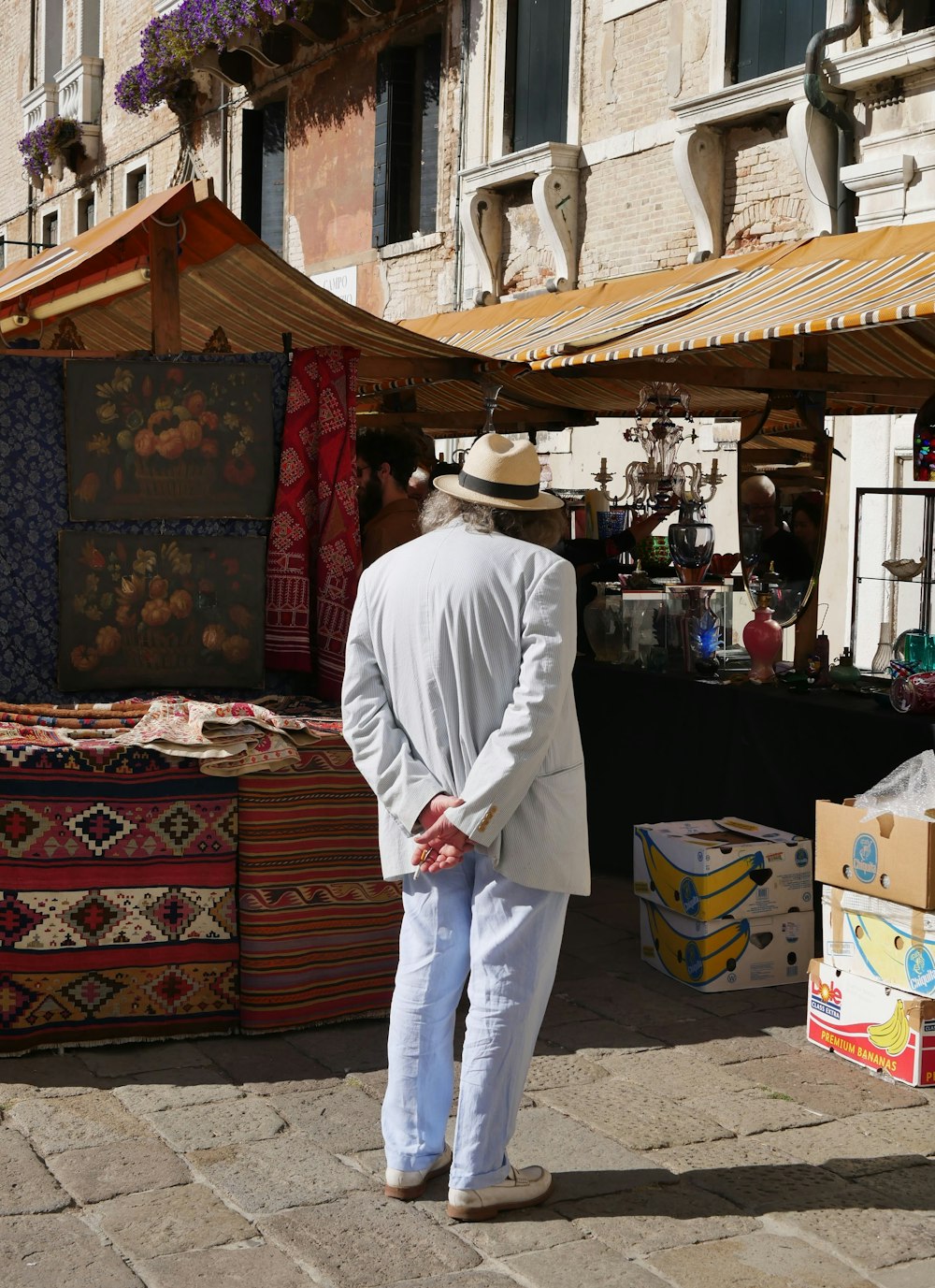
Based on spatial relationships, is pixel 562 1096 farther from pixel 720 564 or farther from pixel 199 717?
pixel 720 564

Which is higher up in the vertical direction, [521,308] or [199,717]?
[521,308]

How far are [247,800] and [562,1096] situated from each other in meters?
Result: 1.16

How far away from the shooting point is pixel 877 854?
413 cm

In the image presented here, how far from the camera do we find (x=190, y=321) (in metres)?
6.30

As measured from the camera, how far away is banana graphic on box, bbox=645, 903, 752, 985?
15.5 ft

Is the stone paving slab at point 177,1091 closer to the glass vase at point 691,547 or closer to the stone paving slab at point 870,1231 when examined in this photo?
the stone paving slab at point 870,1231

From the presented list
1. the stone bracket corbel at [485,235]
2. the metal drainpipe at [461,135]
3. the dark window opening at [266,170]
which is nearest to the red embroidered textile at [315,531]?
the stone bracket corbel at [485,235]

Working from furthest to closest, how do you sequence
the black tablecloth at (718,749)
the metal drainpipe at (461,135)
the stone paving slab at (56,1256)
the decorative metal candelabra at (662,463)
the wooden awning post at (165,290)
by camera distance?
the metal drainpipe at (461,135) < the decorative metal candelabra at (662,463) < the black tablecloth at (718,749) < the wooden awning post at (165,290) < the stone paving slab at (56,1256)

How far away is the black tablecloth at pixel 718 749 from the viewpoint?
524cm

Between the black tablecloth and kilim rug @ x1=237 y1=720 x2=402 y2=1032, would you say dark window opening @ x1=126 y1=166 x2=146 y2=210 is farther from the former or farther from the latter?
kilim rug @ x1=237 y1=720 x2=402 y2=1032

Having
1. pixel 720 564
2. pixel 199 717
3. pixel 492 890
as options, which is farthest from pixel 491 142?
pixel 492 890

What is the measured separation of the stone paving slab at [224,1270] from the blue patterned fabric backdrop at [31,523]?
2.26 m

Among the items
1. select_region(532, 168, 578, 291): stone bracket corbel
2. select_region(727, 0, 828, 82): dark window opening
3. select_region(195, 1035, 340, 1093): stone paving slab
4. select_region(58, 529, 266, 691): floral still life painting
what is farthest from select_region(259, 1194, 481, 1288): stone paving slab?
select_region(532, 168, 578, 291): stone bracket corbel

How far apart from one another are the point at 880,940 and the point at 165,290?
2960 mm
